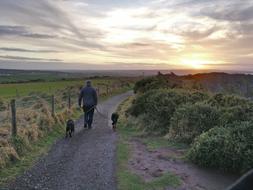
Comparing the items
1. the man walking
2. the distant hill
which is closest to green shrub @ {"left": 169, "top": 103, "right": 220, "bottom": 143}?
the man walking

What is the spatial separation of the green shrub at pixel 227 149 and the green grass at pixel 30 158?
4.49 meters

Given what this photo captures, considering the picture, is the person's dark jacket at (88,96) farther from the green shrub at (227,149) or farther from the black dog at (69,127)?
the green shrub at (227,149)

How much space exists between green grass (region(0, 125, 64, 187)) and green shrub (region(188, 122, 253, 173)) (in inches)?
177

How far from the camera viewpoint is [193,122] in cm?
1376

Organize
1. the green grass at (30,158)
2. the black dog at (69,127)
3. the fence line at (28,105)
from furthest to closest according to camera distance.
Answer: the black dog at (69,127) < the fence line at (28,105) < the green grass at (30,158)

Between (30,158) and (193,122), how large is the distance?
608 centimetres

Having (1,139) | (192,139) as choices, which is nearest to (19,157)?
(1,139)

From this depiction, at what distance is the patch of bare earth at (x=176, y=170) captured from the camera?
8906mm

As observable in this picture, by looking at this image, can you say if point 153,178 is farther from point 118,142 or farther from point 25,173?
point 118,142

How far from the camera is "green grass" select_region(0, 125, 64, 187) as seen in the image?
29.0 feet

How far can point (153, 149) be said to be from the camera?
12.5m

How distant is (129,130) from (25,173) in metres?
8.14

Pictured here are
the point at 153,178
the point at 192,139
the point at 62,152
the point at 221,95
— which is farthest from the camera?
the point at 221,95

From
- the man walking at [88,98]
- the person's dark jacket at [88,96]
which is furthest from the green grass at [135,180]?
the person's dark jacket at [88,96]
